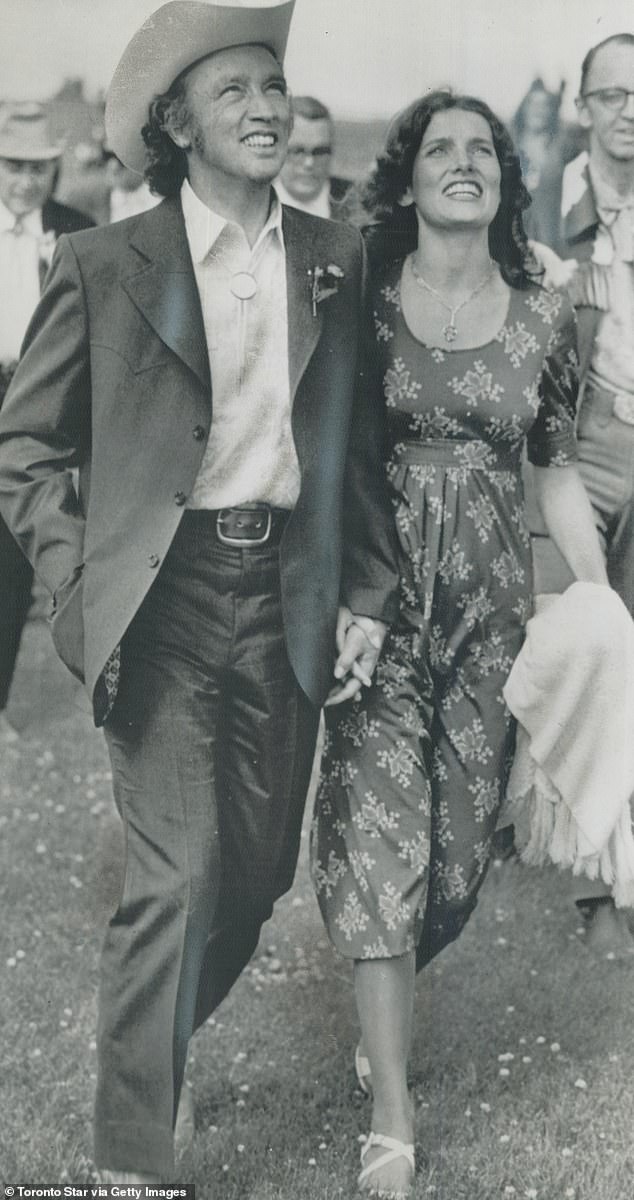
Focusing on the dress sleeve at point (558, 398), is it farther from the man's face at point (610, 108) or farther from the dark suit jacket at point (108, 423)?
the dark suit jacket at point (108, 423)

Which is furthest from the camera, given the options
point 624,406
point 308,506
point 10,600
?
point 10,600

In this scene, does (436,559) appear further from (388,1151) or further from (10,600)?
(388,1151)

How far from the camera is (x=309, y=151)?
3322 millimetres

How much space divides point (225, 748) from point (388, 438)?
0.78 m

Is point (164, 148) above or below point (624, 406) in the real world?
above

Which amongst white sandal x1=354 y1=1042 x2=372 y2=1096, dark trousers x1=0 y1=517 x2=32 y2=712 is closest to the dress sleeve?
dark trousers x1=0 y1=517 x2=32 y2=712

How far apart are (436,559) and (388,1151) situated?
129 centimetres

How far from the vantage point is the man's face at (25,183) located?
334cm

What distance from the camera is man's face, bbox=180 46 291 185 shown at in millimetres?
2990

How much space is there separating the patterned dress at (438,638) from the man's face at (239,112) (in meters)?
0.45

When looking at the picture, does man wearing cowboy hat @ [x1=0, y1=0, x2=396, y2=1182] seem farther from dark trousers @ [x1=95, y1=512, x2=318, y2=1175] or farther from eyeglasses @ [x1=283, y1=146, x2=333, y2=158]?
eyeglasses @ [x1=283, y1=146, x2=333, y2=158]

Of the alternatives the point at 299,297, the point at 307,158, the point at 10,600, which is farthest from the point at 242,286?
the point at 10,600

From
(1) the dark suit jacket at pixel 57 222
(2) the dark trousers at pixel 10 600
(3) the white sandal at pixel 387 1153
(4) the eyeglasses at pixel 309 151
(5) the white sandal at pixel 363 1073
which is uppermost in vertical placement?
(4) the eyeglasses at pixel 309 151

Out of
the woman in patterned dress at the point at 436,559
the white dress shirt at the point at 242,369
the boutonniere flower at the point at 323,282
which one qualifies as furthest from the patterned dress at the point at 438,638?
the white dress shirt at the point at 242,369
